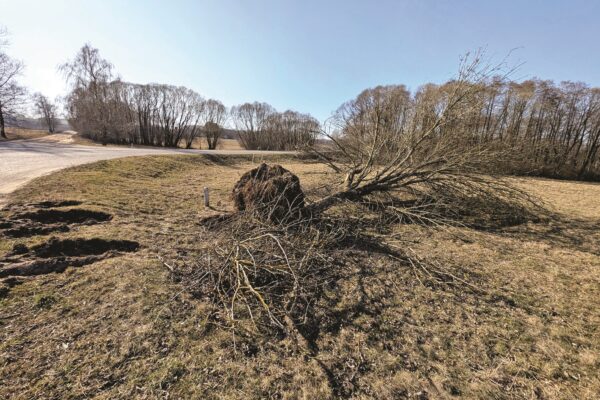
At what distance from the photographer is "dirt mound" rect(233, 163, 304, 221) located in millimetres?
5383

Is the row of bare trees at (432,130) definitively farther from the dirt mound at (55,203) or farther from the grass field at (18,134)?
the grass field at (18,134)

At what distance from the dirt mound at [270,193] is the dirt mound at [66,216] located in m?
2.96

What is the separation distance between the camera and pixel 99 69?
2592cm

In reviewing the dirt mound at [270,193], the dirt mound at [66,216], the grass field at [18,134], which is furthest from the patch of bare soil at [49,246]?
the grass field at [18,134]

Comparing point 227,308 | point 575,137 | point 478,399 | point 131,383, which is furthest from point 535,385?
point 575,137

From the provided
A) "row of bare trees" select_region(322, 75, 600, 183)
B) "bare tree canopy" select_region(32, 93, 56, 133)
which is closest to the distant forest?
"row of bare trees" select_region(322, 75, 600, 183)

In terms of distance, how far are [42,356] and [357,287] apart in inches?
140

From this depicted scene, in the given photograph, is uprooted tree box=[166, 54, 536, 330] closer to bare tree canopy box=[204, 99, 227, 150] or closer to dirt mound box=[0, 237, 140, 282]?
dirt mound box=[0, 237, 140, 282]

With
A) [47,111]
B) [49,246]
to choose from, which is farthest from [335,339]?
[47,111]

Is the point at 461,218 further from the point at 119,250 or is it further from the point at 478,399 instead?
the point at 119,250

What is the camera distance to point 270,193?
578 centimetres

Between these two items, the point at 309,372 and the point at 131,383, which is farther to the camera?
the point at 309,372

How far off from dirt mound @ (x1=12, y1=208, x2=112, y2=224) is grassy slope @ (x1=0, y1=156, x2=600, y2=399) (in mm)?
643

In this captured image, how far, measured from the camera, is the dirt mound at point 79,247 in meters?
3.97
